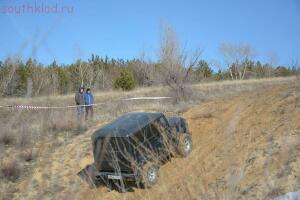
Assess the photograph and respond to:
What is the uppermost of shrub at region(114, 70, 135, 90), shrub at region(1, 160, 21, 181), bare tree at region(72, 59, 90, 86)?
bare tree at region(72, 59, 90, 86)

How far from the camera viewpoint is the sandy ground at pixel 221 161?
2924 mm

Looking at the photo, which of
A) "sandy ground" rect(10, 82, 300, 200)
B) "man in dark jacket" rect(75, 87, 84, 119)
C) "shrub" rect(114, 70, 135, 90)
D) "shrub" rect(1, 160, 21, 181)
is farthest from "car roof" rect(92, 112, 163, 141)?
"shrub" rect(114, 70, 135, 90)

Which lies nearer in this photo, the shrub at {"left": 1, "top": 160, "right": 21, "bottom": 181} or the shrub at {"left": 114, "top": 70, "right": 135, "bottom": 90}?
the shrub at {"left": 1, "top": 160, "right": 21, "bottom": 181}

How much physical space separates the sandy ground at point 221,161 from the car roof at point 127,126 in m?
0.68

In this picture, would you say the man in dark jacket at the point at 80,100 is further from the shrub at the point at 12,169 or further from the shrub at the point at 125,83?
the shrub at the point at 125,83

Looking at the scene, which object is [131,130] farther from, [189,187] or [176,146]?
[189,187]

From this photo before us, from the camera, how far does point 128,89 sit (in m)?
43.7

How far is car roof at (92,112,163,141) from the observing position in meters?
10.5

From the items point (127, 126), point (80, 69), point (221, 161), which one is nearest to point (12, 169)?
point (80, 69)

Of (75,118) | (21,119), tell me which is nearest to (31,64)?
(21,119)

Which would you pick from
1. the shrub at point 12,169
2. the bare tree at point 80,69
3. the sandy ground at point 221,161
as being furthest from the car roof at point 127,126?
the shrub at point 12,169

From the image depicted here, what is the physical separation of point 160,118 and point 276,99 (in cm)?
624

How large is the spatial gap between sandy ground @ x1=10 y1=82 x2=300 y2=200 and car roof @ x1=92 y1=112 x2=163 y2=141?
68 cm

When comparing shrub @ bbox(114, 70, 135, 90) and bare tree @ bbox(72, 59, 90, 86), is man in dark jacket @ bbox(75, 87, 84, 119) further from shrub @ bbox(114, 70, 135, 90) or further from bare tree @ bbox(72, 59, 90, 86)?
shrub @ bbox(114, 70, 135, 90)
